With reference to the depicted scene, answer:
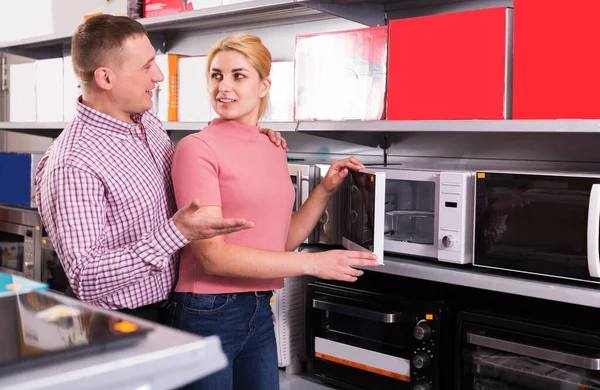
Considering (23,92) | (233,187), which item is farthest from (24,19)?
(233,187)

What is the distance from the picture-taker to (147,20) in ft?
10.2

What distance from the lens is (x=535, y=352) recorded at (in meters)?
1.87

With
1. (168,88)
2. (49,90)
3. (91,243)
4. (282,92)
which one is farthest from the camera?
(49,90)

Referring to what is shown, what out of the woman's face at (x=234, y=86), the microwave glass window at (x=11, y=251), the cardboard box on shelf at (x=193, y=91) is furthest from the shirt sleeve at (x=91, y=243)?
the microwave glass window at (x=11, y=251)

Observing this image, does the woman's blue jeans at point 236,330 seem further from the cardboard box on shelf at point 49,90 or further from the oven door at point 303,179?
the cardboard box on shelf at point 49,90

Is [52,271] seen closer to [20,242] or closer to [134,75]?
[20,242]

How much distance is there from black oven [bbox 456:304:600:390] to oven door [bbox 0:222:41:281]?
7.65ft

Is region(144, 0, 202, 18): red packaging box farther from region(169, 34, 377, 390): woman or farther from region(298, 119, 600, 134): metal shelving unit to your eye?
region(169, 34, 377, 390): woman

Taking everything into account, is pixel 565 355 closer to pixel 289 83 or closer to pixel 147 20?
pixel 289 83

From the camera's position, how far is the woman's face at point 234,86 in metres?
1.84

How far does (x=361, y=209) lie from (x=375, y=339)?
459mm

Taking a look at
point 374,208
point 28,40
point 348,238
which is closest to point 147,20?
point 28,40

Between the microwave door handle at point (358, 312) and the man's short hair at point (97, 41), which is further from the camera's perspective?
the microwave door handle at point (358, 312)

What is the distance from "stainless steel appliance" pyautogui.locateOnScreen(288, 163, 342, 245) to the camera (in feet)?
7.96
